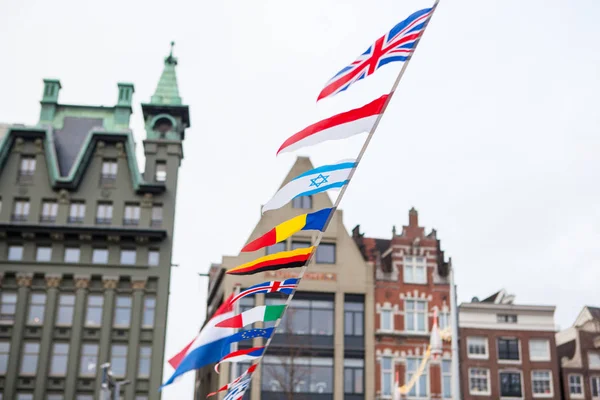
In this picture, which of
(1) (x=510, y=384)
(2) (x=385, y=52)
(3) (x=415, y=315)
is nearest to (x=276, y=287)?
(2) (x=385, y=52)

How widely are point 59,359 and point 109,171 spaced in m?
13.8

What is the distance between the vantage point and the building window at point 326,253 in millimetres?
56094

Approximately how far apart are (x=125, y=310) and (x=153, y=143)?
1275cm

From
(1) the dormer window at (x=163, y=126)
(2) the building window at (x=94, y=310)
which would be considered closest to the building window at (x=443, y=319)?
(2) the building window at (x=94, y=310)

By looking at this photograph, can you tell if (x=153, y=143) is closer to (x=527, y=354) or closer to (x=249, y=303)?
(x=249, y=303)

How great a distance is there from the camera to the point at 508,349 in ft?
177

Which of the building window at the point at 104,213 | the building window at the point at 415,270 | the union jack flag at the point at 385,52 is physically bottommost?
the union jack flag at the point at 385,52

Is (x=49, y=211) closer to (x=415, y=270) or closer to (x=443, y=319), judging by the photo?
(x=415, y=270)

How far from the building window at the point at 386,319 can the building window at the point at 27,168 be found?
26.8m

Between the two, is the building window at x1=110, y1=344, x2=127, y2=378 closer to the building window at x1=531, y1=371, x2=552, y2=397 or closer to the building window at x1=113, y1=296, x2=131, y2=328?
the building window at x1=113, y1=296, x2=131, y2=328

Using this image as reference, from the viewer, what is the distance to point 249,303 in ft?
182

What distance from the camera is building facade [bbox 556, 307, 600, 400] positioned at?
55219 millimetres

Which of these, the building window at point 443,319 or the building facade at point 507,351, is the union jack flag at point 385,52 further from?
the building window at point 443,319

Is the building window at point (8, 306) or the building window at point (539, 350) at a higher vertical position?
the building window at point (8, 306)
